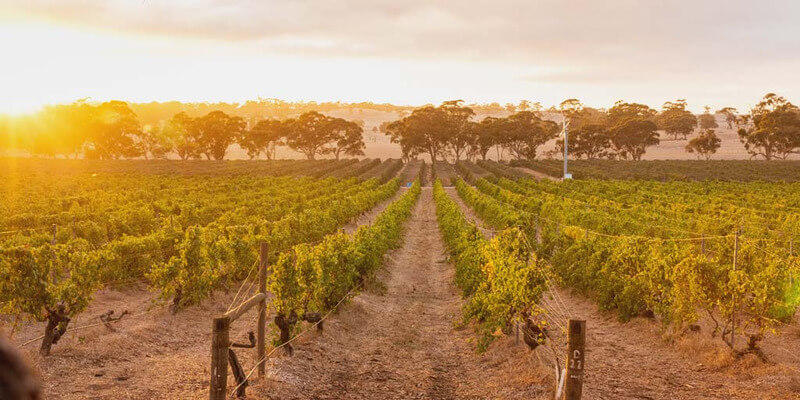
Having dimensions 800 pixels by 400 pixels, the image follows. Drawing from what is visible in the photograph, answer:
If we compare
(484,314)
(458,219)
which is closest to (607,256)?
(484,314)

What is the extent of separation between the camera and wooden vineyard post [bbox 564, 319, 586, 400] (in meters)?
7.41

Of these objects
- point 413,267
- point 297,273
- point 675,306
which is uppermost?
point 297,273

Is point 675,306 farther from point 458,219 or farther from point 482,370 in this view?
point 458,219

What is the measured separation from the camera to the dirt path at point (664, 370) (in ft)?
35.1

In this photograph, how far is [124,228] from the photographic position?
79.4 feet

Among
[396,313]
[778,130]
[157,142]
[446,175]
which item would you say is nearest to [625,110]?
[778,130]

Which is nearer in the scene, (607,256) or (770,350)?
(770,350)

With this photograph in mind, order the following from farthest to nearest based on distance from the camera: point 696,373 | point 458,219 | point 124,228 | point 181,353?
point 458,219, point 124,228, point 181,353, point 696,373

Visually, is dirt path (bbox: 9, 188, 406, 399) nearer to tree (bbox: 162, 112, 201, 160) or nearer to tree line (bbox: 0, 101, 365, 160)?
tree line (bbox: 0, 101, 365, 160)

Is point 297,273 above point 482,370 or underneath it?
above

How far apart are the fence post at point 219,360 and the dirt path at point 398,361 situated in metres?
1.91

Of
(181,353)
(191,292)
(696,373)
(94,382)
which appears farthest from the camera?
(191,292)

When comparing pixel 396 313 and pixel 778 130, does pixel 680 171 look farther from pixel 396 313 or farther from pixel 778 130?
pixel 396 313

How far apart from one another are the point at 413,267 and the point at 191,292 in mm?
10675
